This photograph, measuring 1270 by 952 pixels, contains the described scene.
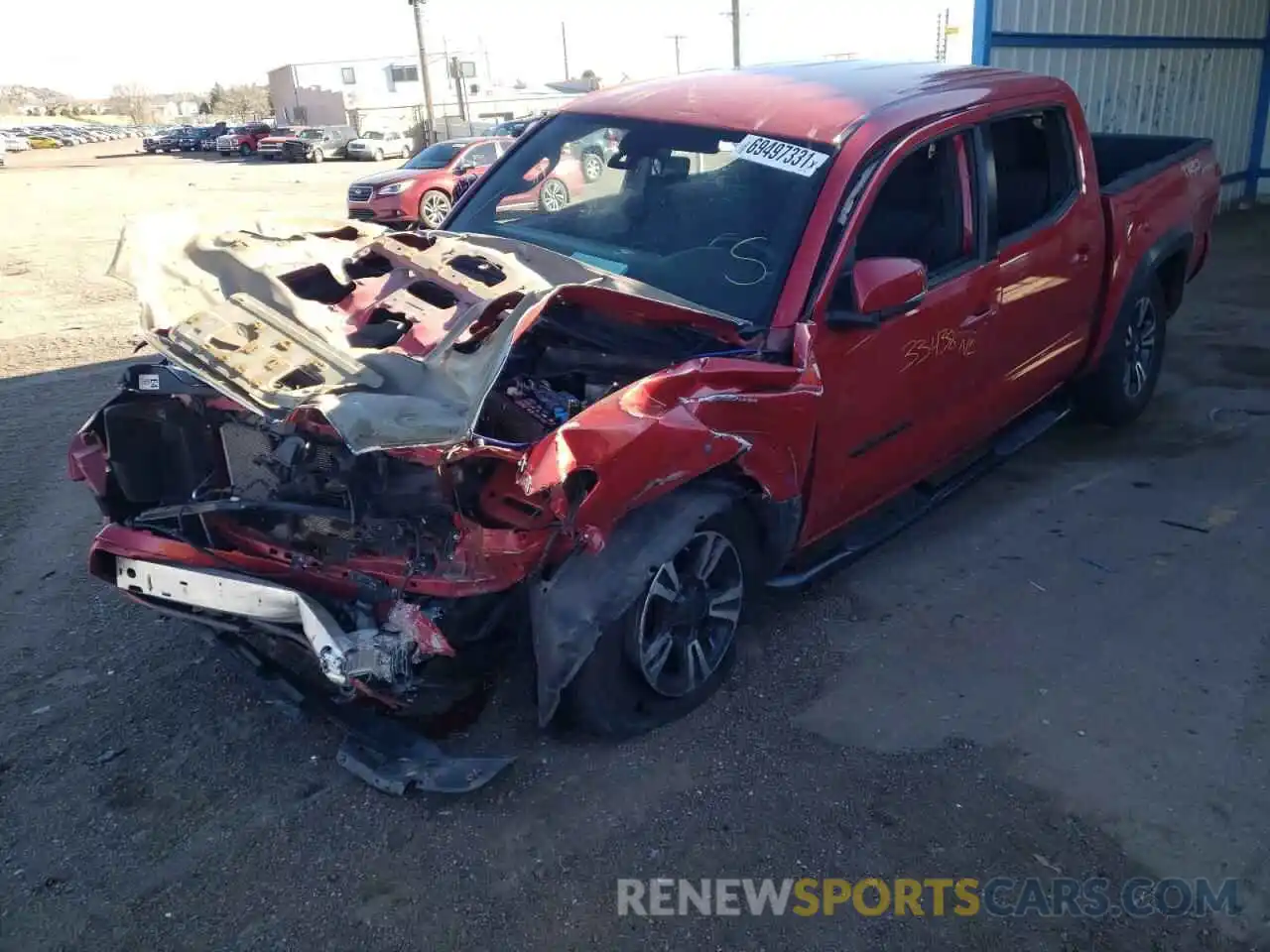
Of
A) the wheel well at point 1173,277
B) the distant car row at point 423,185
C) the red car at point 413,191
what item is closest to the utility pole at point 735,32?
the distant car row at point 423,185

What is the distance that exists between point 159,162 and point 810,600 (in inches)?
1830

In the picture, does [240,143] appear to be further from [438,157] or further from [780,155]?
[780,155]

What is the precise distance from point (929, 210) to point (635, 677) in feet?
7.17

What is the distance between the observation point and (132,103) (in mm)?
115375

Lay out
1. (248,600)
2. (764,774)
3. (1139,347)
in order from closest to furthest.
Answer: (248,600)
(764,774)
(1139,347)

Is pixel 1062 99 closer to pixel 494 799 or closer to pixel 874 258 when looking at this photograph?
pixel 874 258

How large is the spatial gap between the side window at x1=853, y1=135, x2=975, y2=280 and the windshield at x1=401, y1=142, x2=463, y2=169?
14605 mm

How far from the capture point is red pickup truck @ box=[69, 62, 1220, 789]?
9.39 ft

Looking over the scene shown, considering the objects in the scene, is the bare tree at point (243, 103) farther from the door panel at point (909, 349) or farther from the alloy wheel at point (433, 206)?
the door panel at point (909, 349)

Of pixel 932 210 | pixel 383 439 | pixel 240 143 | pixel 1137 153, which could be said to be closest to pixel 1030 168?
pixel 932 210

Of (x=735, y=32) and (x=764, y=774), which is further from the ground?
(x=735, y=32)

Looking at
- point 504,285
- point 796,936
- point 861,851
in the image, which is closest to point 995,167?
point 504,285

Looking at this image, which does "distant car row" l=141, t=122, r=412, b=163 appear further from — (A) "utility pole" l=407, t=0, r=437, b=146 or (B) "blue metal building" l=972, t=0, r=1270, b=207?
(B) "blue metal building" l=972, t=0, r=1270, b=207

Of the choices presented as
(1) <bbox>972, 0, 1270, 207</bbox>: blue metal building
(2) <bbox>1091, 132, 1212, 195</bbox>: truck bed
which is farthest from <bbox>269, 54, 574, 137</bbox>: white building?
(2) <bbox>1091, 132, 1212, 195</bbox>: truck bed
